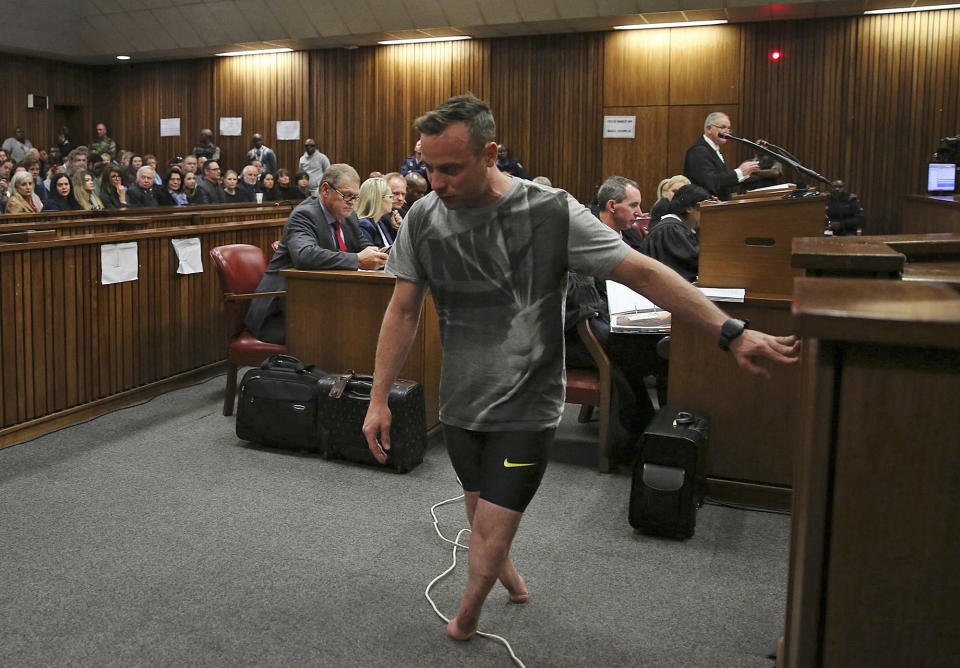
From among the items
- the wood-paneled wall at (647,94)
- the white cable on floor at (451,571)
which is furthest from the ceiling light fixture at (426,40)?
the white cable on floor at (451,571)

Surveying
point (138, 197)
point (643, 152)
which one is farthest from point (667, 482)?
point (643, 152)

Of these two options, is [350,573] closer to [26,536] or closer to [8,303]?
[26,536]

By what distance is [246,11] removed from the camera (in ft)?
40.3

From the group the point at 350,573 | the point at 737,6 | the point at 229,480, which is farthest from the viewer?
the point at 737,6

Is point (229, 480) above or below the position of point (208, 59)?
below

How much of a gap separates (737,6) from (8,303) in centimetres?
818

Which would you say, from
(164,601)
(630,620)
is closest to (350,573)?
(164,601)

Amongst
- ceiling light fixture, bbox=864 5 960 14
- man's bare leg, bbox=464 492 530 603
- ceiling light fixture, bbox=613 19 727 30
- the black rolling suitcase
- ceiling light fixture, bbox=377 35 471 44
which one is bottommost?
man's bare leg, bbox=464 492 530 603

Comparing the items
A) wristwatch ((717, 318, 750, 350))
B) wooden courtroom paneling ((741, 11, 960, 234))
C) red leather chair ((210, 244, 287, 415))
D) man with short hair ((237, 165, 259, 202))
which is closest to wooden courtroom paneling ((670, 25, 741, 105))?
wooden courtroom paneling ((741, 11, 960, 234))

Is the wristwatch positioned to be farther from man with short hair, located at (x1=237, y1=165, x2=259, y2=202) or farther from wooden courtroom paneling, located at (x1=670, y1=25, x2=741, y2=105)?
man with short hair, located at (x1=237, y1=165, x2=259, y2=202)

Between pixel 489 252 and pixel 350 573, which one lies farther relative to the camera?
pixel 350 573

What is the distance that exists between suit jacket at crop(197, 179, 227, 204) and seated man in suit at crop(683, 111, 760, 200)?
6110 millimetres

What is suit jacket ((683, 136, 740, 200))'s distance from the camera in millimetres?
6703

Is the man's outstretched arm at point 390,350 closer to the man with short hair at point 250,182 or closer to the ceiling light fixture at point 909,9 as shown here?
the ceiling light fixture at point 909,9
